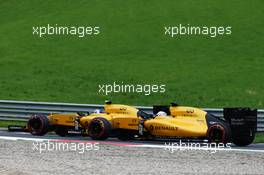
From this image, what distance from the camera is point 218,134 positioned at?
44.9ft

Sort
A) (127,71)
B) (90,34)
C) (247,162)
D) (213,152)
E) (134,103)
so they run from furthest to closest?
(90,34) → (127,71) → (134,103) → (213,152) → (247,162)

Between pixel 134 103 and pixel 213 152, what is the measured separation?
9057mm

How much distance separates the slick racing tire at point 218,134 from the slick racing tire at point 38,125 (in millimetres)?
3988

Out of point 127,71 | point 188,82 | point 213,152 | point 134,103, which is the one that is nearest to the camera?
point 213,152

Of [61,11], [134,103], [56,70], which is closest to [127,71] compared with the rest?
[56,70]

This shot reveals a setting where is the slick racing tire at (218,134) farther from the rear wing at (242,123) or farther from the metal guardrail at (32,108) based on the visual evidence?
the metal guardrail at (32,108)

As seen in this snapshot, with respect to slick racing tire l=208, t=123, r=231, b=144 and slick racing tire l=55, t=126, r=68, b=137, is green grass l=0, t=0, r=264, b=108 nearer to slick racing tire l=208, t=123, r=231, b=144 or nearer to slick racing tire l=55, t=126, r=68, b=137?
slick racing tire l=55, t=126, r=68, b=137

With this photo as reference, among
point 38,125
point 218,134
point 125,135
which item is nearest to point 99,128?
point 125,135

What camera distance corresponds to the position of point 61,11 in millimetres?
38344

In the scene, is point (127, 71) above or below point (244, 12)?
below

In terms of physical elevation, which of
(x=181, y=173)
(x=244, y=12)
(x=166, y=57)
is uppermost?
(x=244, y=12)

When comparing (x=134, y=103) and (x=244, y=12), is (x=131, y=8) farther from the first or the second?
(x=134, y=103)

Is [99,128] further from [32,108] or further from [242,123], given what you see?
[32,108]

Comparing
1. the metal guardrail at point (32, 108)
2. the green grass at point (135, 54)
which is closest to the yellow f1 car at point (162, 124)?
the metal guardrail at point (32, 108)
